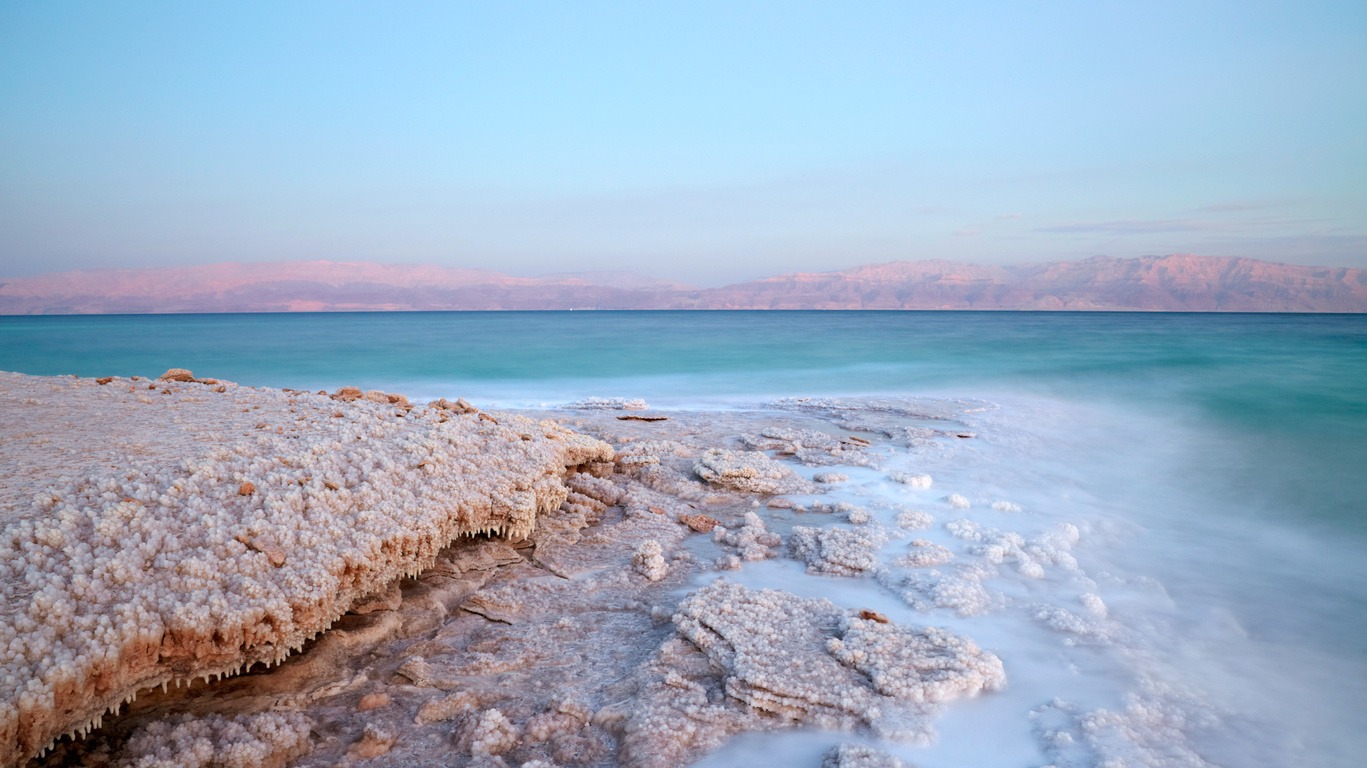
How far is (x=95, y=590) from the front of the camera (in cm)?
270

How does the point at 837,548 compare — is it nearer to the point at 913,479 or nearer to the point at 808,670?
the point at 808,670

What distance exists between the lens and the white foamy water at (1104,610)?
3.08 meters

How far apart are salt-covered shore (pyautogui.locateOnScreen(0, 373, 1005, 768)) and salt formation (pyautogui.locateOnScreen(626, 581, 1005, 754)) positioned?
0.04 feet

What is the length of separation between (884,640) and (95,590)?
3258mm

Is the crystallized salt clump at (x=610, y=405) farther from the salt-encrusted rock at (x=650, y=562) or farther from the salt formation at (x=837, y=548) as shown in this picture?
the salt-encrusted rock at (x=650, y=562)

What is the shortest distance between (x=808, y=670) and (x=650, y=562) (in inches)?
59.2

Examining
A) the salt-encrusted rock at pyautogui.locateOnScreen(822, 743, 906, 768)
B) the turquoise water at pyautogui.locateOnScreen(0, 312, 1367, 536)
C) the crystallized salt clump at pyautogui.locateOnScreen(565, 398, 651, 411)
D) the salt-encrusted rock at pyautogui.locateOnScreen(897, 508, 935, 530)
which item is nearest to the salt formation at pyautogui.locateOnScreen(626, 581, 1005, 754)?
the salt-encrusted rock at pyautogui.locateOnScreen(822, 743, 906, 768)

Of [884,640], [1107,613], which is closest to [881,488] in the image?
[1107,613]

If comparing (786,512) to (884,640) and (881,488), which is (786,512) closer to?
(881,488)

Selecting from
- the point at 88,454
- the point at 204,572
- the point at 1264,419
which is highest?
the point at 88,454

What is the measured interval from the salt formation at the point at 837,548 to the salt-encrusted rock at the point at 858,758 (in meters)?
1.82

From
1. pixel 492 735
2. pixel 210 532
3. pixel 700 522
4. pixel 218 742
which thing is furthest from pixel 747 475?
pixel 218 742

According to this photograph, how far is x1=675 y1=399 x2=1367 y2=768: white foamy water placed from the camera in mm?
3082

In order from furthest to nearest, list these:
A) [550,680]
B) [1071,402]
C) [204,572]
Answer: [1071,402] < [550,680] < [204,572]
